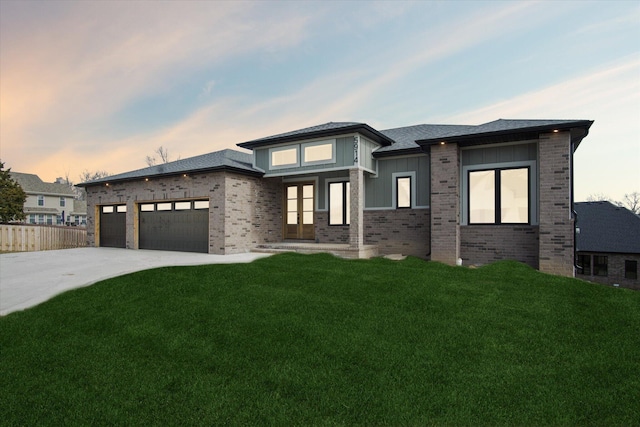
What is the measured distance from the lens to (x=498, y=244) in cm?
994

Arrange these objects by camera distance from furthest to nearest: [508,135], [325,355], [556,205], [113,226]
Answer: [113,226] → [508,135] → [556,205] → [325,355]

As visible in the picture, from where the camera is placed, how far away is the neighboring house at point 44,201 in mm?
35656

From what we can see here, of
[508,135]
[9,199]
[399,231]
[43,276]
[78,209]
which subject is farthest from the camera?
[78,209]

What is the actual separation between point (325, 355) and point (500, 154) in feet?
30.3

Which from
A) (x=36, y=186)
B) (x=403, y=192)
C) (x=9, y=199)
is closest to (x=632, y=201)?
(x=403, y=192)

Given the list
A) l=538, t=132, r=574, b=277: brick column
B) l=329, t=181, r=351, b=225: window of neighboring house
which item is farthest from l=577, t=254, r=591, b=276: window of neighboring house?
l=329, t=181, r=351, b=225: window of neighboring house

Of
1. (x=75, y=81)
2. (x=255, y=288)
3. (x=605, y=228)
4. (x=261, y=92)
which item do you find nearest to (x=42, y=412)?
(x=255, y=288)

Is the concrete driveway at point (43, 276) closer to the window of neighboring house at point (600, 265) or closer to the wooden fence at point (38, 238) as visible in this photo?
the wooden fence at point (38, 238)

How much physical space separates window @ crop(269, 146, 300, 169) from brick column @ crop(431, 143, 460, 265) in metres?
5.32

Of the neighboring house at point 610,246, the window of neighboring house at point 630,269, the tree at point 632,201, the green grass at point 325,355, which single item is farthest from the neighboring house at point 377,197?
the tree at point 632,201

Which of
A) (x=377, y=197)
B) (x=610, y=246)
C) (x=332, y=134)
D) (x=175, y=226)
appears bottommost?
(x=610, y=246)

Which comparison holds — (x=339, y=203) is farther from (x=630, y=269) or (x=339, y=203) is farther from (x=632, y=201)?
(x=632, y=201)

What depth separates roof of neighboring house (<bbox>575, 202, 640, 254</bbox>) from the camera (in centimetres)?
2164

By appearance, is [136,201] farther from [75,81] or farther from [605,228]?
[605,228]
